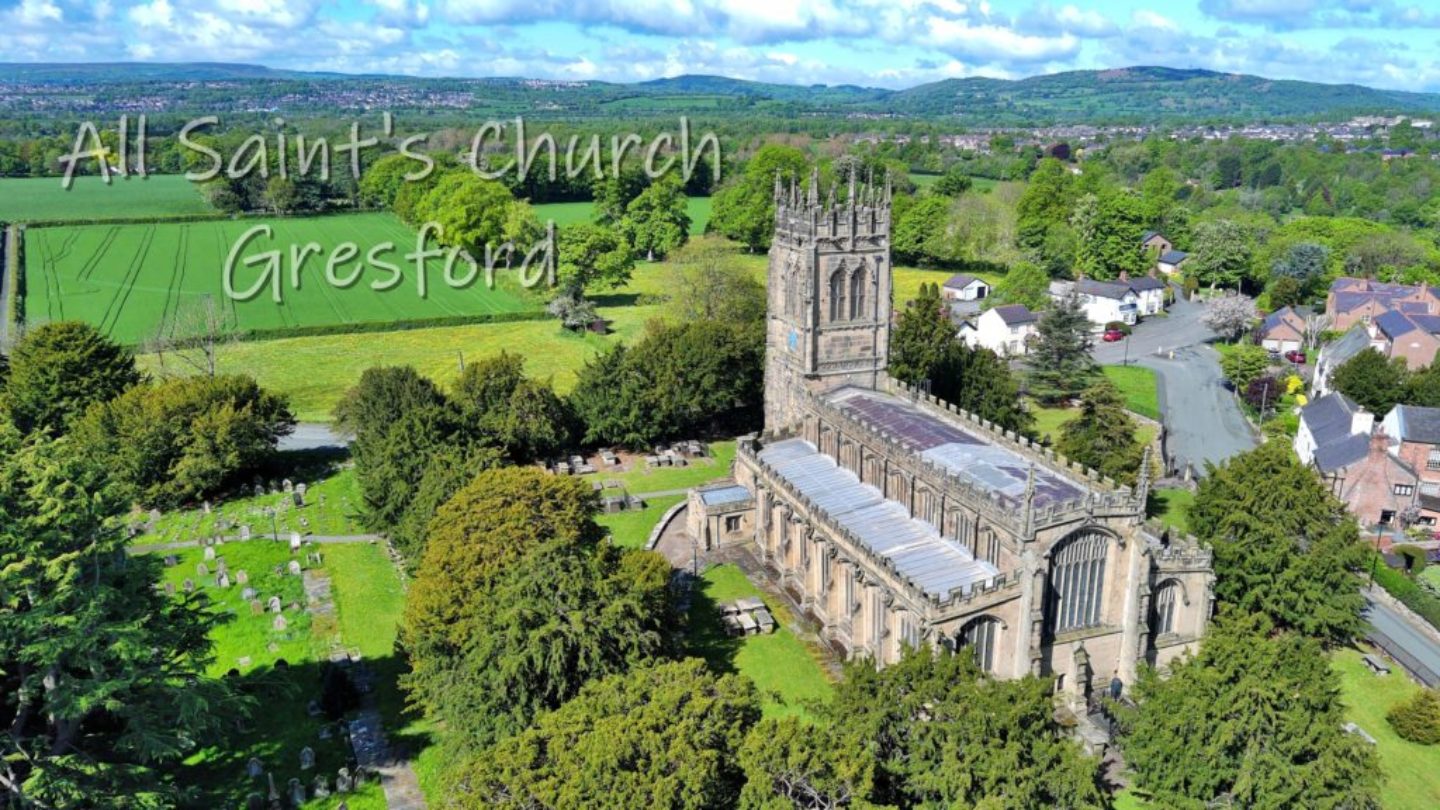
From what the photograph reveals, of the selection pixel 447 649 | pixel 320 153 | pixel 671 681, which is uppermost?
pixel 320 153

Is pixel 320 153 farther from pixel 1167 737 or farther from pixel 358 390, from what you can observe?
pixel 1167 737

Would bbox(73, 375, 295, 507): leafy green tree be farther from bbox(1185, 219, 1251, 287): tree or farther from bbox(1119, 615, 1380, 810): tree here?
bbox(1185, 219, 1251, 287): tree

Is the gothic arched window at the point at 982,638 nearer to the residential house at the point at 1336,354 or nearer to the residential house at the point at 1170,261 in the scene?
the residential house at the point at 1336,354

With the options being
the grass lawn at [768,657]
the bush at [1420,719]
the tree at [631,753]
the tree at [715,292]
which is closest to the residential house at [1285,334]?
the tree at [715,292]

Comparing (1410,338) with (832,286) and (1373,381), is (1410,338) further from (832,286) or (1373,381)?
(832,286)

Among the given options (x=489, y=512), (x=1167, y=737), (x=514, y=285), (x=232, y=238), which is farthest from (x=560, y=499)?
(x=232, y=238)

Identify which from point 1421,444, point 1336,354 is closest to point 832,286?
point 1421,444

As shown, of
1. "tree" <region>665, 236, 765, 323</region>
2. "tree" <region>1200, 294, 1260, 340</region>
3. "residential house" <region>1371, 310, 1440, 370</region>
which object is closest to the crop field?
"tree" <region>665, 236, 765, 323</region>
